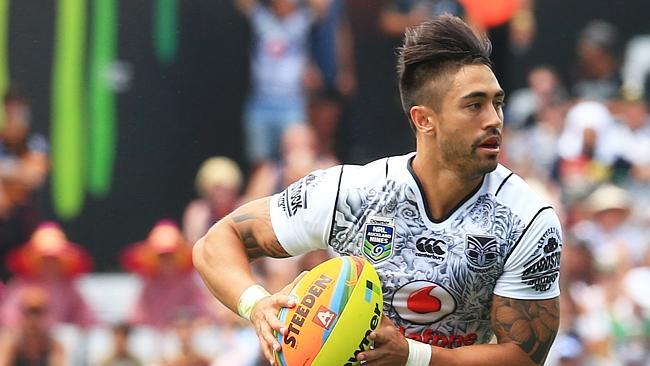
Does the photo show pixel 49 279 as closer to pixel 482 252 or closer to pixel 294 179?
pixel 294 179

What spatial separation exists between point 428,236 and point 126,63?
19.1ft

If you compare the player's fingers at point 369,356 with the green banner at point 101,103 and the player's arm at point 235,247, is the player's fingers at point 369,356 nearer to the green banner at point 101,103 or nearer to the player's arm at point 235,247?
the player's arm at point 235,247

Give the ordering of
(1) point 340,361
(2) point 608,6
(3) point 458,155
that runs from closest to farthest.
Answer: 1. (1) point 340,361
2. (3) point 458,155
3. (2) point 608,6

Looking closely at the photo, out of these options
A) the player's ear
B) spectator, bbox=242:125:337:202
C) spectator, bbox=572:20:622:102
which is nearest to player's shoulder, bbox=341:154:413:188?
the player's ear

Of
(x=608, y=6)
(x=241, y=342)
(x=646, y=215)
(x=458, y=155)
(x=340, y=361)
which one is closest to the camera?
(x=340, y=361)

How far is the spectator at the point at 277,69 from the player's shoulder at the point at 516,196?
4.93 m

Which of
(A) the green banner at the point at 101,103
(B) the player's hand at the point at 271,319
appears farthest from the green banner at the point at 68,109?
(B) the player's hand at the point at 271,319

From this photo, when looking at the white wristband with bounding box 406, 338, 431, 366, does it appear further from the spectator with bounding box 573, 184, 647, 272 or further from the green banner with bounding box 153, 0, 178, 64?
the green banner with bounding box 153, 0, 178, 64

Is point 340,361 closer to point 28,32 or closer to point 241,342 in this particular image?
point 241,342

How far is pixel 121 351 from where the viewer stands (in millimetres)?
9070

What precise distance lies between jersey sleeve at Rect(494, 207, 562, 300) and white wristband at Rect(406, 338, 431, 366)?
38cm

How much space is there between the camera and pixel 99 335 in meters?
9.20

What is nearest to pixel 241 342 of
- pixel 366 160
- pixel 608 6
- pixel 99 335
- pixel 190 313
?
pixel 190 313

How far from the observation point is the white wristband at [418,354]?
440 centimetres
